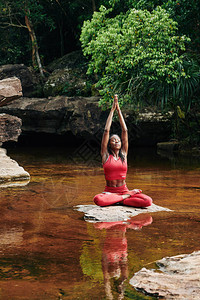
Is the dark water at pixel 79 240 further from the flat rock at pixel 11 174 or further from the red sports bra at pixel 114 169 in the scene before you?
the red sports bra at pixel 114 169

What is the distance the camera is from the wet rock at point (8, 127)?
10.5 m

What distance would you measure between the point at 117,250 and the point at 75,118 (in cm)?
1063

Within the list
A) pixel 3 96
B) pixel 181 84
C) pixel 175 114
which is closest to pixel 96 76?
pixel 175 114

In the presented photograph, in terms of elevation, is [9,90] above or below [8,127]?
above

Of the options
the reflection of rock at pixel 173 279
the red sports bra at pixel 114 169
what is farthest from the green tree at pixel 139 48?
the reflection of rock at pixel 173 279

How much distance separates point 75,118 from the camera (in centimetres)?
1418

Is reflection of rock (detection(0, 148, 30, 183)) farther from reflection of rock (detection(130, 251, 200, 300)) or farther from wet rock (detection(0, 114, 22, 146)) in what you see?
reflection of rock (detection(130, 251, 200, 300))

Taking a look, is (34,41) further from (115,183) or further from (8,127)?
(115,183)

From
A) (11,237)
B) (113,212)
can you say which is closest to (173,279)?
(11,237)

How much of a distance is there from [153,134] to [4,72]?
A: 21.5 ft

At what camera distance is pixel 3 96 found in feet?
32.3

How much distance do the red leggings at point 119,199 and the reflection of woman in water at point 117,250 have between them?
0.66ft

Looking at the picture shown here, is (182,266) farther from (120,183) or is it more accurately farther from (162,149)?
(162,149)

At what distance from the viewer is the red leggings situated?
523 centimetres
